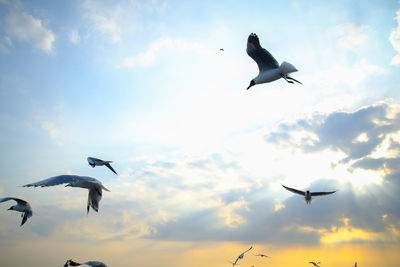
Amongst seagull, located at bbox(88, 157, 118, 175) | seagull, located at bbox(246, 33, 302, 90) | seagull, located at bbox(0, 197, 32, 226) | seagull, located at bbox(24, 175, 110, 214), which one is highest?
seagull, located at bbox(246, 33, 302, 90)

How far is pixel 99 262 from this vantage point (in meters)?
12.2

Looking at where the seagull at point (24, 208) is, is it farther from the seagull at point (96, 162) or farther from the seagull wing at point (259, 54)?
the seagull wing at point (259, 54)

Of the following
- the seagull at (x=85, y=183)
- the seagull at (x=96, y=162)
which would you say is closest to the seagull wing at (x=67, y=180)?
the seagull at (x=85, y=183)

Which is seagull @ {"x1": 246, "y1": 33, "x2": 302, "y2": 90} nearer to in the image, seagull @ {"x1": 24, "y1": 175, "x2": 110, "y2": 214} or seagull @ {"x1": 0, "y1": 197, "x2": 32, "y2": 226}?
seagull @ {"x1": 24, "y1": 175, "x2": 110, "y2": 214}

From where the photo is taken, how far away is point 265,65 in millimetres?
23766

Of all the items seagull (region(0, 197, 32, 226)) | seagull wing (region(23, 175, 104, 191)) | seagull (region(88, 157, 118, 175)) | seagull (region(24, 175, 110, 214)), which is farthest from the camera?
seagull (region(88, 157, 118, 175))

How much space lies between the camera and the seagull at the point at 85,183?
46.1 ft

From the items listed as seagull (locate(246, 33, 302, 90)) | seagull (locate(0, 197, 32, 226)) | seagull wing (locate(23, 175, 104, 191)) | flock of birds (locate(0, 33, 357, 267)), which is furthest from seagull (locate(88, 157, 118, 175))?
seagull (locate(246, 33, 302, 90))

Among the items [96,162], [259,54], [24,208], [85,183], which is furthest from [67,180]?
[259,54]

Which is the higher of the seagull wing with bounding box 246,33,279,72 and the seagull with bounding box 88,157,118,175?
the seagull wing with bounding box 246,33,279,72

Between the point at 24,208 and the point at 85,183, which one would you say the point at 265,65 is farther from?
the point at 24,208

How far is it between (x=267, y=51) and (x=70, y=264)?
1808 centimetres

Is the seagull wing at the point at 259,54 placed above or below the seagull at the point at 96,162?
above

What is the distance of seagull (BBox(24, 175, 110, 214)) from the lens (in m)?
14.0
